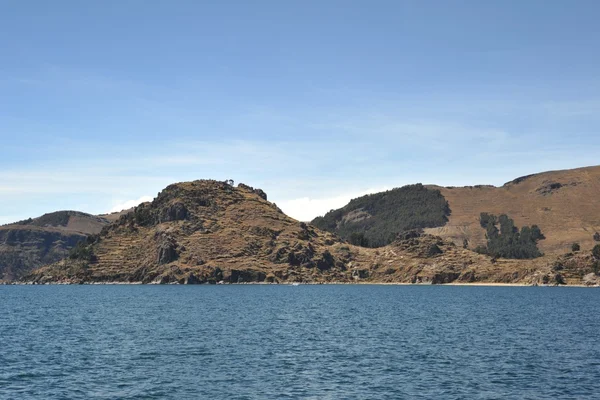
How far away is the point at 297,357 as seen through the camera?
75312 mm

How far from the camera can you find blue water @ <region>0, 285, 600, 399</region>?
57250 mm

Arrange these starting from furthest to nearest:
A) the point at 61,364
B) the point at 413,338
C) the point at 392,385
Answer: the point at 413,338 < the point at 61,364 < the point at 392,385

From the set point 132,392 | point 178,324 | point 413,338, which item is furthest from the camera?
point 178,324

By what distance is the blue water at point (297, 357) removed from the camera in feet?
188

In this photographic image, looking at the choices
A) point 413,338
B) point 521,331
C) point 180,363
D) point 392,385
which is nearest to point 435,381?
point 392,385

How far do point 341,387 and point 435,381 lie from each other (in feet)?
31.7

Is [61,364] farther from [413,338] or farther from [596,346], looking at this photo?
[596,346]

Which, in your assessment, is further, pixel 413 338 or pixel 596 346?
pixel 413 338

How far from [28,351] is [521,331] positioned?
246 feet

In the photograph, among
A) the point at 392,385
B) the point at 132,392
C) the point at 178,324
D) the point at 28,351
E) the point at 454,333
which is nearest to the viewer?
the point at 132,392

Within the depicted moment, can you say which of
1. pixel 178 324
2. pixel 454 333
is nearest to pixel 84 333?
→ pixel 178 324

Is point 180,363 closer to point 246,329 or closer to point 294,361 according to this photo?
point 294,361

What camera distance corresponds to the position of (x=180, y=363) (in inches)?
2795

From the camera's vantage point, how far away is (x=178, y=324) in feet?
378
